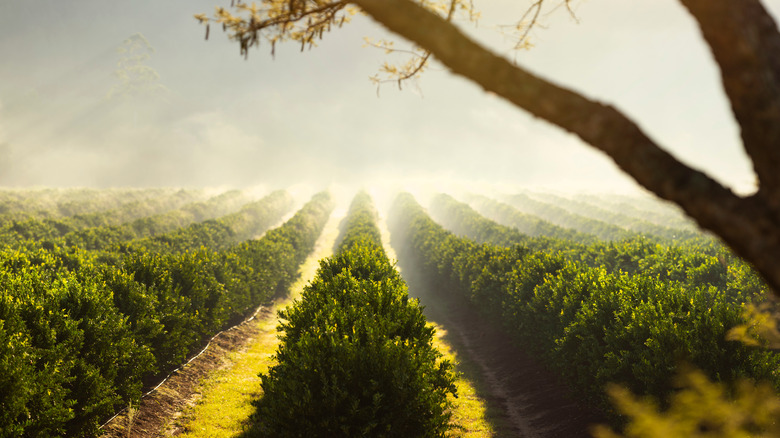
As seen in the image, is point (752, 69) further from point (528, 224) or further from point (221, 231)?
point (528, 224)

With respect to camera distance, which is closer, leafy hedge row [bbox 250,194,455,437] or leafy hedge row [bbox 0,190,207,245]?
leafy hedge row [bbox 250,194,455,437]

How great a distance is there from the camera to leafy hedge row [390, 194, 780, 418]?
9.05 meters

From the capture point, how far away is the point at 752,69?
243 centimetres

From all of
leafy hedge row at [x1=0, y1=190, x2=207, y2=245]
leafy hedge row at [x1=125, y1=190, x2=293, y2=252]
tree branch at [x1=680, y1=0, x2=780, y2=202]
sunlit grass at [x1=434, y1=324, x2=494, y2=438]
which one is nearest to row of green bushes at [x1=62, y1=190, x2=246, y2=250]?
leafy hedge row at [x1=0, y1=190, x2=207, y2=245]

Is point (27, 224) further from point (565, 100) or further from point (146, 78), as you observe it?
point (146, 78)

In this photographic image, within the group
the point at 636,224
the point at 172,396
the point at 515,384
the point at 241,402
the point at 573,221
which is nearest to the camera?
the point at 172,396

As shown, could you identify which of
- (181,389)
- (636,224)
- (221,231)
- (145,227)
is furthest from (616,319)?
(636,224)

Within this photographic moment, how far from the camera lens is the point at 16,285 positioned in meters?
10.5

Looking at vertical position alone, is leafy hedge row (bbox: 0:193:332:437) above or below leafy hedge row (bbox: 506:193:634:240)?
below

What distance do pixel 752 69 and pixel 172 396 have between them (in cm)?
1481

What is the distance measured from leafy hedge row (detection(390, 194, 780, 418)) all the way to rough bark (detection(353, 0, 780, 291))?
25.4ft

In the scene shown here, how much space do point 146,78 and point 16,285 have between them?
170 metres

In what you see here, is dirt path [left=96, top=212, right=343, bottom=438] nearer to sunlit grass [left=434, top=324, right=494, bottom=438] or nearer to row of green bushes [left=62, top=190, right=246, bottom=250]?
sunlit grass [left=434, top=324, right=494, bottom=438]

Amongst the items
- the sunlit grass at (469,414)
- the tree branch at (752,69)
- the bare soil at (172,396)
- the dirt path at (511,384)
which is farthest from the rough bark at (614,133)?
the bare soil at (172,396)
